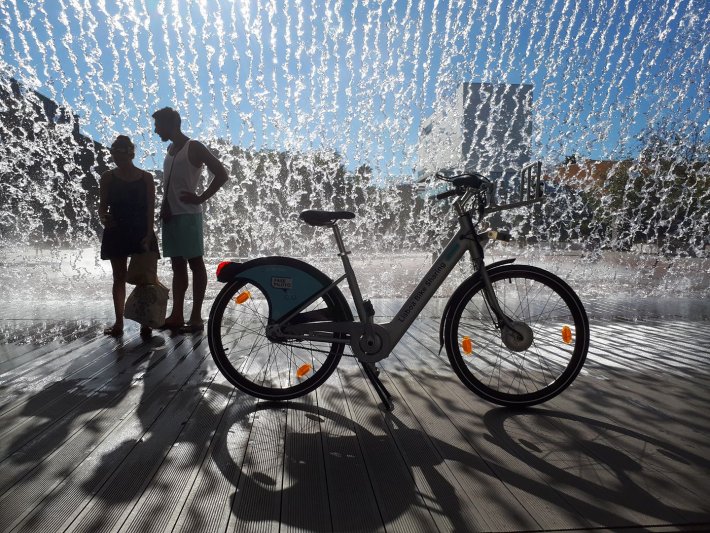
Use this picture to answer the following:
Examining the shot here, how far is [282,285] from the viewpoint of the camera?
2.72 metres

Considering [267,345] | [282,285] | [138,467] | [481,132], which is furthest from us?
[481,132]

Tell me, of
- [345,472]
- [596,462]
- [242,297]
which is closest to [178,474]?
[345,472]

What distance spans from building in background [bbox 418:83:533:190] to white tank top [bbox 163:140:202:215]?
7139 mm

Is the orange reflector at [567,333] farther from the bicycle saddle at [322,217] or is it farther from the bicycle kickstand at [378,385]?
the bicycle saddle at [322,217]

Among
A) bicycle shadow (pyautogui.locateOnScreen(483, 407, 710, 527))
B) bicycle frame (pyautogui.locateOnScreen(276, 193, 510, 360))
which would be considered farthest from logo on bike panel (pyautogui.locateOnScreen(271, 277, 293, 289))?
bicycle shadow (pyautogui.locateOnScreen(483, 407, 710, 527))

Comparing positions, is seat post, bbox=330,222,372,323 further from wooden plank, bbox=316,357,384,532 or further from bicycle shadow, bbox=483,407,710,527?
bicycle shadow, bbox=483,407,710,527

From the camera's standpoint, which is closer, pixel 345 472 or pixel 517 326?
pixel 345 472

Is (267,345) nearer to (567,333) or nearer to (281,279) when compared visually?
(281,279)

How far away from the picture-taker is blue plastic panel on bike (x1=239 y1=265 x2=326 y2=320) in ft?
8.87

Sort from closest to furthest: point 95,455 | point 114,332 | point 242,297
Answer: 1. point 95,455
2. point 242,297
3. point 114,332

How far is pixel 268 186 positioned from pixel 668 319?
7.81 m

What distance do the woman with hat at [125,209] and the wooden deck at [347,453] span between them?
107 cm

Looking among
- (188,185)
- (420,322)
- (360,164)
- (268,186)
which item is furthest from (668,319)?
(268,186)

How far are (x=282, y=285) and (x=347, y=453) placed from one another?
37.1 inches
